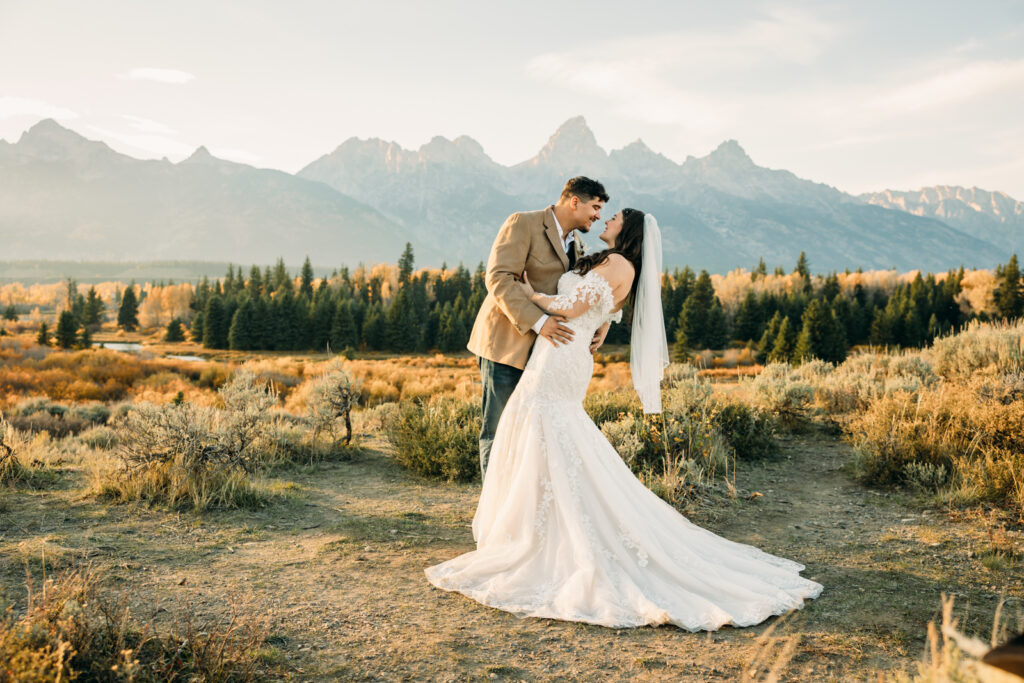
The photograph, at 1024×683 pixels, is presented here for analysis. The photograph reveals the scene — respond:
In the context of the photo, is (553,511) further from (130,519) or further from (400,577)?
(130,519)

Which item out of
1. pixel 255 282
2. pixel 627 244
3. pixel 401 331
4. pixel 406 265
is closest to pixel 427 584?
pixel 627 244

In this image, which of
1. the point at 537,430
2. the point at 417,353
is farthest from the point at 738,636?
the point at 417,353

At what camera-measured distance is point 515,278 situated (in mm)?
4891

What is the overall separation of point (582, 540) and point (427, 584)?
1.11 m

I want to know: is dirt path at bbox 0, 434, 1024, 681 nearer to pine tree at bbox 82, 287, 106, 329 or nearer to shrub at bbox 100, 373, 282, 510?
shrub at bbox 100, 373, 282, 510

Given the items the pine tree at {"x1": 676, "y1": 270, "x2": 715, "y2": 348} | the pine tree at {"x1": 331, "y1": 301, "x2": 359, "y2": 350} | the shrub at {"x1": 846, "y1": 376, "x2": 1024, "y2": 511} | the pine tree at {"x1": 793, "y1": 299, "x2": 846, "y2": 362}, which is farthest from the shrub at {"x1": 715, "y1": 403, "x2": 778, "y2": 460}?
the pine tree at {"x1": 331, "y1": 301, "x2": 359, "y2": 350}

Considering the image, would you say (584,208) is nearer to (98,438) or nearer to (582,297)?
(582,297)

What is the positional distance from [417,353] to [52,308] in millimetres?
116339

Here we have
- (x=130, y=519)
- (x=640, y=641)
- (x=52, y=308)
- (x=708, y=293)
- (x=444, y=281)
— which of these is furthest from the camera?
(x=52, y=308)

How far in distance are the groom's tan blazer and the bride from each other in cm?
17

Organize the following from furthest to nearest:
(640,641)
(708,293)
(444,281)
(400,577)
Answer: (444,281), (708,293), (400,577), (640,641)

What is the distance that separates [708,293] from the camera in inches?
2650

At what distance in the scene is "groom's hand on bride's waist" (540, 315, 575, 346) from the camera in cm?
473

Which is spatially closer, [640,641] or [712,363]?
[640,641]
